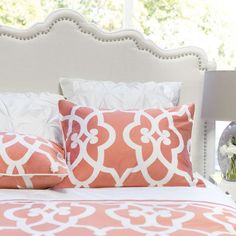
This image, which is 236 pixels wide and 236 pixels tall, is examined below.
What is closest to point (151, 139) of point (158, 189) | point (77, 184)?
point (158, 189)

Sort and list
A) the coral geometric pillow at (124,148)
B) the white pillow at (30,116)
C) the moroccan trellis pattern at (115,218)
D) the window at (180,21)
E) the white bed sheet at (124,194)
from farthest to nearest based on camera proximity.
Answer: the window at (180,21), the white pillow at (30,116), the coral geometric pillow at (124,148), the white bed sheet at (124,194), the moroccan trellis pattern at (115,218)

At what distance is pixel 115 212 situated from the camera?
1.54 m

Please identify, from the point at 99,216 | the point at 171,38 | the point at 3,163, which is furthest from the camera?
the point at 171,38

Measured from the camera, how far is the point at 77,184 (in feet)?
6.48

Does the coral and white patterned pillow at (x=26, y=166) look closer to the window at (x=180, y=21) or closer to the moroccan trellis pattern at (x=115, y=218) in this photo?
the moroccan trellis pattern at (x=115, y=218)

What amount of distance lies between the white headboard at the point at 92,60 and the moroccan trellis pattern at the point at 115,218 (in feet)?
3.36

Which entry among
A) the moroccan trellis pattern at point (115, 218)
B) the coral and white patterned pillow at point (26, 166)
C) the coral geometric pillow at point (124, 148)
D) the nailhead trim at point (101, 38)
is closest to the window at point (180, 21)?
the nailhead trim at point (101, 38)

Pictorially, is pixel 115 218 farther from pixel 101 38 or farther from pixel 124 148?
pixel 101 38

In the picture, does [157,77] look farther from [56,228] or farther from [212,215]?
[56,228]

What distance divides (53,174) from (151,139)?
44 centimetres

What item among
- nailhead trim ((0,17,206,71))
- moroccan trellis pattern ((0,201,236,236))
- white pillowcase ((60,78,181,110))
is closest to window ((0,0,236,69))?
nailhead trim ((0,17,206,71))

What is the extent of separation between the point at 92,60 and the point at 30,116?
1.85ft

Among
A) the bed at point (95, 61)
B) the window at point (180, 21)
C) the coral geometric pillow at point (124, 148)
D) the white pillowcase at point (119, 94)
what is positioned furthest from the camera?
the window at point (180, 21)

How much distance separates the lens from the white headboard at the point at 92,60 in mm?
2559
